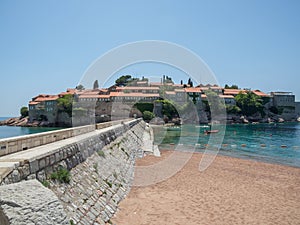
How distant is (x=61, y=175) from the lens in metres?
7.07

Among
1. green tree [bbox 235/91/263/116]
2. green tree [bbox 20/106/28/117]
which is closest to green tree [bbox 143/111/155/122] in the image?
green tree [bbox 235/91/263/116]

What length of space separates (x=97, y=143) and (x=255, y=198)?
320 inches

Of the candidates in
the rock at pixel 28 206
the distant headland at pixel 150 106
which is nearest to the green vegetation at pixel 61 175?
the rock at pixel 28 206

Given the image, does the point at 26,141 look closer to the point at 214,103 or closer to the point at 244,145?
the point at 244,145

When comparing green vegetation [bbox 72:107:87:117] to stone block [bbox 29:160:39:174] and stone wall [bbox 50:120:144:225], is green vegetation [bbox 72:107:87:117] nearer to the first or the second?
stone wall [bbox 50:120:144:225]

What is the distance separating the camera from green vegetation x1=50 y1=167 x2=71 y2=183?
22.3ft

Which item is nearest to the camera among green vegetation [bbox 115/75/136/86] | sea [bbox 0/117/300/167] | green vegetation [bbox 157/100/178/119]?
Answer: sea [bbox 0/117/300/167]

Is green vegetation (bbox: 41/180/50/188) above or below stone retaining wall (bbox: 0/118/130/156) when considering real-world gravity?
below

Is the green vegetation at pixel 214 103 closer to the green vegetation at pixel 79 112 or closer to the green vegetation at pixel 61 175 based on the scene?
the green vegetation at pixel 79 112

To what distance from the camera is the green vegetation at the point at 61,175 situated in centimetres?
680

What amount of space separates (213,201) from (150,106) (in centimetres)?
8242

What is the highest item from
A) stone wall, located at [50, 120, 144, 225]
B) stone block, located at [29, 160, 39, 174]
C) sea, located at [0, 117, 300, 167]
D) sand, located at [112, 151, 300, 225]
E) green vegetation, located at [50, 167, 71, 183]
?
stone block, located at [29, 160, 39, 174]

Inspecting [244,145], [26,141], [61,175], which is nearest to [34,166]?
[61,175]

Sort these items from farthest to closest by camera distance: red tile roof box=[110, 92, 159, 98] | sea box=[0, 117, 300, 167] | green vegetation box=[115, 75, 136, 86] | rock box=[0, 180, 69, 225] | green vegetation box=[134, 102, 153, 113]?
green vegetation box=[115, 75, 136, 86], green vegetation box=[134, 102, 153, 113], red tile roof box=[110, 92, 159, 98], sea box=[0, 117, 300, 167], rock box=[0, 180, 69, 225]
